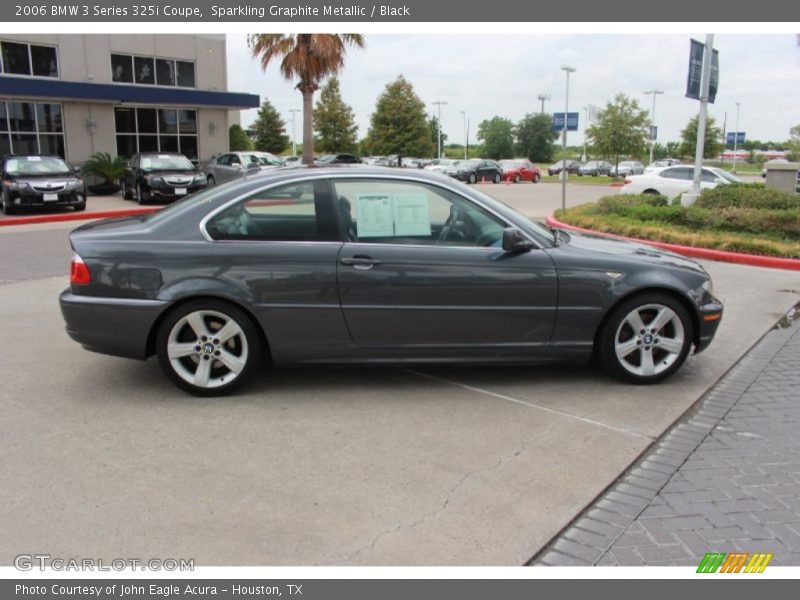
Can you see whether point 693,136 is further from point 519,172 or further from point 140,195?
point 140,195

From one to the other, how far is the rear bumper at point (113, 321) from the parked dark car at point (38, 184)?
14610 millimetres

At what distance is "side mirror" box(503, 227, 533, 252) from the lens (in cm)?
484

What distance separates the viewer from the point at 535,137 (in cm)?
Answer: 8512

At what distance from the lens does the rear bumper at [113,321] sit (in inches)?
185

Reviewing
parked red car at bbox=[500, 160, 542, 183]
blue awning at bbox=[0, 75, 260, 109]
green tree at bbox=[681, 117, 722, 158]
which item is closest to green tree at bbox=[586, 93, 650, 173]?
parked red car at bbox=[500, 160, 542, 183]

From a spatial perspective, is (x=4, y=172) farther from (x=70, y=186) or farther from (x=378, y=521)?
(x=378, y=521)

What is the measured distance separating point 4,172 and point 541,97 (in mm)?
44807

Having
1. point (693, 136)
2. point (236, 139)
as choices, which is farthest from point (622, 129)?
point (236, 139)

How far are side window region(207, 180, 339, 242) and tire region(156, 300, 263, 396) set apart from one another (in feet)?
1.77

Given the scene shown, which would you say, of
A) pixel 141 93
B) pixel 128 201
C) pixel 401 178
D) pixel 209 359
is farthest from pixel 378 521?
pixel 141 93

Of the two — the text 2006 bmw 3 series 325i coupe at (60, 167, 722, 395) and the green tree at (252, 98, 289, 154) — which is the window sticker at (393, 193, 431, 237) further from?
the green tree at (252, 98, 289, 154)

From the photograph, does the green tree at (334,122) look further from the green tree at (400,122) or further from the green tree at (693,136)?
the green tree at (693,136)

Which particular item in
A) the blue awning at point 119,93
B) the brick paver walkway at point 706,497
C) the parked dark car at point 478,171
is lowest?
the brick paver walkway at point 706,497

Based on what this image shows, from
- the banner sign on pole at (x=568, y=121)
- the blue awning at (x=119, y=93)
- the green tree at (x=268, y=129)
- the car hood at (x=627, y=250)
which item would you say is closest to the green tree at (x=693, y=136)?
the green tree at (x=268, y=129)
